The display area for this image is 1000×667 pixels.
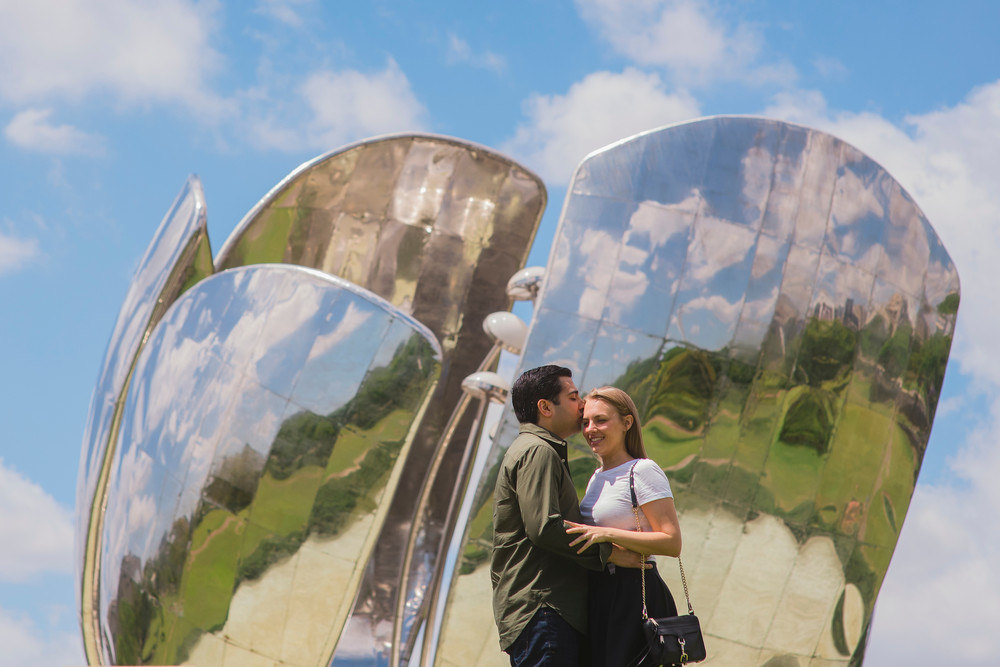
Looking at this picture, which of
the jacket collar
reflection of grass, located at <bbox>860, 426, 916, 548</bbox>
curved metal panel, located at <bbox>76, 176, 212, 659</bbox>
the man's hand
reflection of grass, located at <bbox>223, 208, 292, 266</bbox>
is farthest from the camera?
reflection of grass, located at <bbox>223, 208, 292, 266</bbox>

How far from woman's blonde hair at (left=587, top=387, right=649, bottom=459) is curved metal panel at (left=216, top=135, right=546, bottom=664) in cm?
619

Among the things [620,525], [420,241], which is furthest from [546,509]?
[420,241]

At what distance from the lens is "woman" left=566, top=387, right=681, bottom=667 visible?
3.27 metres

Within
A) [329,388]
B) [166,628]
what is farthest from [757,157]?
[166,628]

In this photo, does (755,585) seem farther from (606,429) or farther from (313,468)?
(606,429)

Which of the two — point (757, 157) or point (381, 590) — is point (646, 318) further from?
point (381, 590)

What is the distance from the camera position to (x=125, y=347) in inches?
366

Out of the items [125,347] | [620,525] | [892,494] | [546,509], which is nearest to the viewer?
[546,509]

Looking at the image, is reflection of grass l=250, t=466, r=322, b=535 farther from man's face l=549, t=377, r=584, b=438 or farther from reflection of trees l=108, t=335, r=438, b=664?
man's face l=549, t=377, r=584, b=438

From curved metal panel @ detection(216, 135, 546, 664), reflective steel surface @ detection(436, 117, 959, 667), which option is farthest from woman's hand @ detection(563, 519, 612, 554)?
curved metal panel @ detection(216, 135, 546, 664)

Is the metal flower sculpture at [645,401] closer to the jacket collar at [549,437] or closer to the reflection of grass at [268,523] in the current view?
the reflection of grass at [268,523]

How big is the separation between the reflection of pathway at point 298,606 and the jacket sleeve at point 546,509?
4.28 meters

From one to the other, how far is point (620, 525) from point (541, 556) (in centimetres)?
27

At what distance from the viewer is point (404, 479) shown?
392 inches
